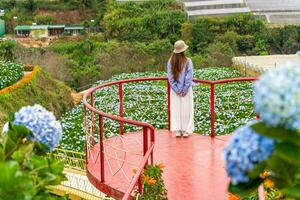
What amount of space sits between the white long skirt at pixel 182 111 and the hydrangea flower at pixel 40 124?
220 inches

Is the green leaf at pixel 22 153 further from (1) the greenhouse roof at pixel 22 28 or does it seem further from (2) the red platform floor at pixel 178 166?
(1) the greenhouse roof at pixel 22 28

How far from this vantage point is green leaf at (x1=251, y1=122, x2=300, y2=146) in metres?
1.28

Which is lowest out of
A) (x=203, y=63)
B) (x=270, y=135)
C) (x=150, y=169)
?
(x=203, y=63)

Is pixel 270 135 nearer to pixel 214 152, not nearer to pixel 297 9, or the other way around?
pixel 214 152

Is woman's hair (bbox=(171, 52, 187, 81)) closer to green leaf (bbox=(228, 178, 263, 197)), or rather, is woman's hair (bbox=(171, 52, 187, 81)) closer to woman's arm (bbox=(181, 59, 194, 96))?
woman's arm (bbox=(181, 59, 194, 96))

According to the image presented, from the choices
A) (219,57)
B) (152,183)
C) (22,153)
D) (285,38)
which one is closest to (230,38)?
(285,38)

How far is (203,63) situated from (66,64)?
700cm

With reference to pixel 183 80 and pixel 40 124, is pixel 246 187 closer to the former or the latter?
pixel 40 124

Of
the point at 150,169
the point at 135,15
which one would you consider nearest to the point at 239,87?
the point at 150,169

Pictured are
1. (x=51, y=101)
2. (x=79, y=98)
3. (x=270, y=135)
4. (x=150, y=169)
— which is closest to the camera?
(x=270, y=135)

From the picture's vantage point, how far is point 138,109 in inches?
674

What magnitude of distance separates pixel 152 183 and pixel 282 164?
12.2 feet

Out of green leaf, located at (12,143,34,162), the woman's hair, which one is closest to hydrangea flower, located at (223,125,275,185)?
green leaf, located at (12,143,34,162)

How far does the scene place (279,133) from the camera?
1.28m
